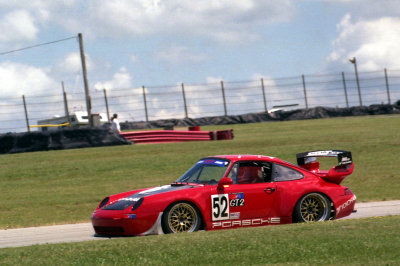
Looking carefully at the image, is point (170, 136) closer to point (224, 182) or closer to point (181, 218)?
point (224, 182)

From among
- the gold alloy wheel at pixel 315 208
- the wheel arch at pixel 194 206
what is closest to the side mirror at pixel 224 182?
the wheel arch at pixel 194 206

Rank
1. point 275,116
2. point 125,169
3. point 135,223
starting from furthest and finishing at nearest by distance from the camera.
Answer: point 275,116, point 125,169, point 135,223

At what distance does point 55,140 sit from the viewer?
24.5 metres

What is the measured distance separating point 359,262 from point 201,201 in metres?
3.44

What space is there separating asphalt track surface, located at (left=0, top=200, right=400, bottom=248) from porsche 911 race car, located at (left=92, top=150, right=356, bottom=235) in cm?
61

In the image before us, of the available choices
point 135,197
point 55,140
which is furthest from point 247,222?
point 55,140

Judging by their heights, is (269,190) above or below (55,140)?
below

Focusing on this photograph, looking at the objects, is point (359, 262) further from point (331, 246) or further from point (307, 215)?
point (307, 215)

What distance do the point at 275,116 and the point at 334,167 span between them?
31.8 meters

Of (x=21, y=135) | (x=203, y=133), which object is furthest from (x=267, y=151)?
(x=21, y=135)

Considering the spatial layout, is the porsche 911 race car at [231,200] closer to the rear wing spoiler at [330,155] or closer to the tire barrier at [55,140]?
the rear wing spoiler at [330,155]

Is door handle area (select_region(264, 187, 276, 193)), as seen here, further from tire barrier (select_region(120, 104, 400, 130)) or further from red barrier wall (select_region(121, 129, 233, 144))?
tire barrier (select_region(120, 104, 400, 130))

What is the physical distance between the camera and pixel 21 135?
24359mm

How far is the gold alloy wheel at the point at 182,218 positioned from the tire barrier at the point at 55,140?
1598 centimetres
